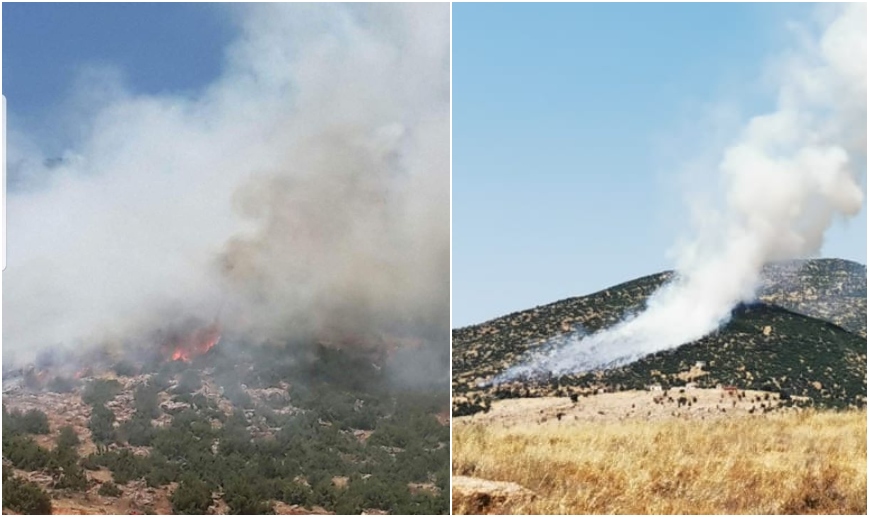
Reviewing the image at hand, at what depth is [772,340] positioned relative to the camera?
9883 millimetres

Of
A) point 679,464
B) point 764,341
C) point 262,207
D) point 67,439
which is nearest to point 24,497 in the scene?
point 67,439

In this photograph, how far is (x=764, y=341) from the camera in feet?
32.4

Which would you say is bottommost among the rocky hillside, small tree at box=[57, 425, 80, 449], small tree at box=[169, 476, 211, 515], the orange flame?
small tree at box=[169, 476, 211, 515]

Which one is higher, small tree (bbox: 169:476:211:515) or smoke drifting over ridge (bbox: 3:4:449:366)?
smoke drifting over ridge (bbox: 3:4:449:366)

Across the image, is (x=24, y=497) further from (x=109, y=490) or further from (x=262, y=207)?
(x=262, y=207)

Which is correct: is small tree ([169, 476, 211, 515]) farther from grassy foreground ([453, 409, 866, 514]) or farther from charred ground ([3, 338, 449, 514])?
grassy foreground ([453, 409, 866, 514])

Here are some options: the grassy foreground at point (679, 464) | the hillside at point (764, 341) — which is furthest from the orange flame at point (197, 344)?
the hillside at point (764, 341)

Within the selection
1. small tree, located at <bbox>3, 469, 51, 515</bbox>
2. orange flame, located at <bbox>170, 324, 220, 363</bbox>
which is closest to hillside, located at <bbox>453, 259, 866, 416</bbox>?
orange flame, located at <bbox>170, 324, 220, 363</bbox>

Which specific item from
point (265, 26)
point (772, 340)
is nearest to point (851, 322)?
point (772, 340)

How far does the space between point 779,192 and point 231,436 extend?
4649 millimetres

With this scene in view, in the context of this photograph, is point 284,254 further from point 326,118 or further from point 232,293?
point 326,118

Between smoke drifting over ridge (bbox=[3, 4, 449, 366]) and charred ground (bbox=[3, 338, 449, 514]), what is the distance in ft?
1.07

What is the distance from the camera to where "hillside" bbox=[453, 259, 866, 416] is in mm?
9789

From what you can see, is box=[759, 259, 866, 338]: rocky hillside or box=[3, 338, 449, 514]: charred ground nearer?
box=[3, 338, 449, 514]: charred ground
